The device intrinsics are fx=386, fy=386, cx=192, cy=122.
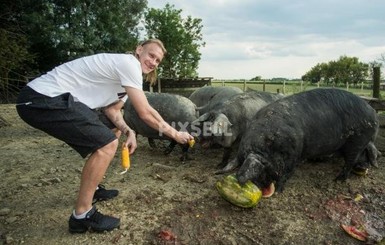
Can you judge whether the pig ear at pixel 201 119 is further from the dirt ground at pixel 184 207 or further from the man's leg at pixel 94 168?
the man's leg at pixel 94 168

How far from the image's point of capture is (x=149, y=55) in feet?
12.3

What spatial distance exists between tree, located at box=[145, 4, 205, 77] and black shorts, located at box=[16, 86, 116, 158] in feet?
99.8

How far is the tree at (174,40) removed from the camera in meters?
33.9

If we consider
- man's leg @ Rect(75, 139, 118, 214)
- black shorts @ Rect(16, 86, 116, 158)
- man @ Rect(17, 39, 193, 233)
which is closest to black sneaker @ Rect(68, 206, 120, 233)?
man @ Rect(17, 39, 193, 233)

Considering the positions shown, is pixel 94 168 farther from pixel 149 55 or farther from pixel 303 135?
pixel 303 135

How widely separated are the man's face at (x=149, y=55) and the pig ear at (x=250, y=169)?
1.46 meters

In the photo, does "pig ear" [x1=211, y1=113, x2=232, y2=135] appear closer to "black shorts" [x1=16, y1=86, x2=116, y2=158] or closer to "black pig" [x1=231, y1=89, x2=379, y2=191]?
"black pig" [x1=231, y1=89, x2=379, y2=191]

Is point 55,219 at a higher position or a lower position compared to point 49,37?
lower

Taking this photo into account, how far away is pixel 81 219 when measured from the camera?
11.9ft

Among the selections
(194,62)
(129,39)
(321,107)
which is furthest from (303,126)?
(194,62)

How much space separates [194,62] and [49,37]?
19.1 metres

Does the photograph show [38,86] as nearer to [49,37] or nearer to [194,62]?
[49,37]

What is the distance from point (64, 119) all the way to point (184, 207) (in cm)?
169

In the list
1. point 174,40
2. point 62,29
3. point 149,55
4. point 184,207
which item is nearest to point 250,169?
point 184,207
